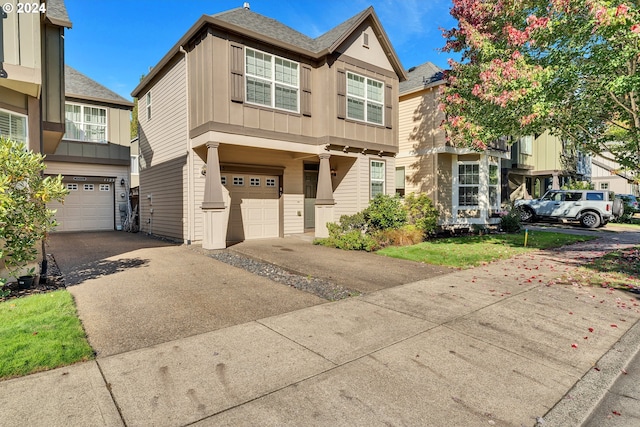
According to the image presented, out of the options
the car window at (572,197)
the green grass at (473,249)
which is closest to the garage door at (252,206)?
the green grass at (473,249)

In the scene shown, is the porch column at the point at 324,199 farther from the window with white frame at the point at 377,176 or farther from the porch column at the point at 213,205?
the porch column at the point at 213,205

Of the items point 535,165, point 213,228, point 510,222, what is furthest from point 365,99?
point 535,165

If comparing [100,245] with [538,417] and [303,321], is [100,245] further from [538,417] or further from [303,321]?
[538,417]

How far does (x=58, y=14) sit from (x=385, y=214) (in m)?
10.6

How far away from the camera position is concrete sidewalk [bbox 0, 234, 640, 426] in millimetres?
2496

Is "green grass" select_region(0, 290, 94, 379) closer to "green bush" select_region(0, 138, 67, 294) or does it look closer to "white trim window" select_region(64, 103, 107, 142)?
"green bush" select_region(0, 138, 67, 294)

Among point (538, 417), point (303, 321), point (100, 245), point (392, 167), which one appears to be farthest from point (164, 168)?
point (538, 417)

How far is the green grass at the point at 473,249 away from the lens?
8578 millimetres

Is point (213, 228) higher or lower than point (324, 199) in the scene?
lower

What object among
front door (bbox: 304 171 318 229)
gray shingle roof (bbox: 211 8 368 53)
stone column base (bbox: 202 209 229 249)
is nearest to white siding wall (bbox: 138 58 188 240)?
stone column base (bbox: 202 209 229 249)

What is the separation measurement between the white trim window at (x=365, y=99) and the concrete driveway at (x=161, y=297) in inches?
302

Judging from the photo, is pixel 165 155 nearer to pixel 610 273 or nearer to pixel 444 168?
pixel 444 168

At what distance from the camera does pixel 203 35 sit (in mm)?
9672

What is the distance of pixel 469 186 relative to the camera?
1512 centimetres
